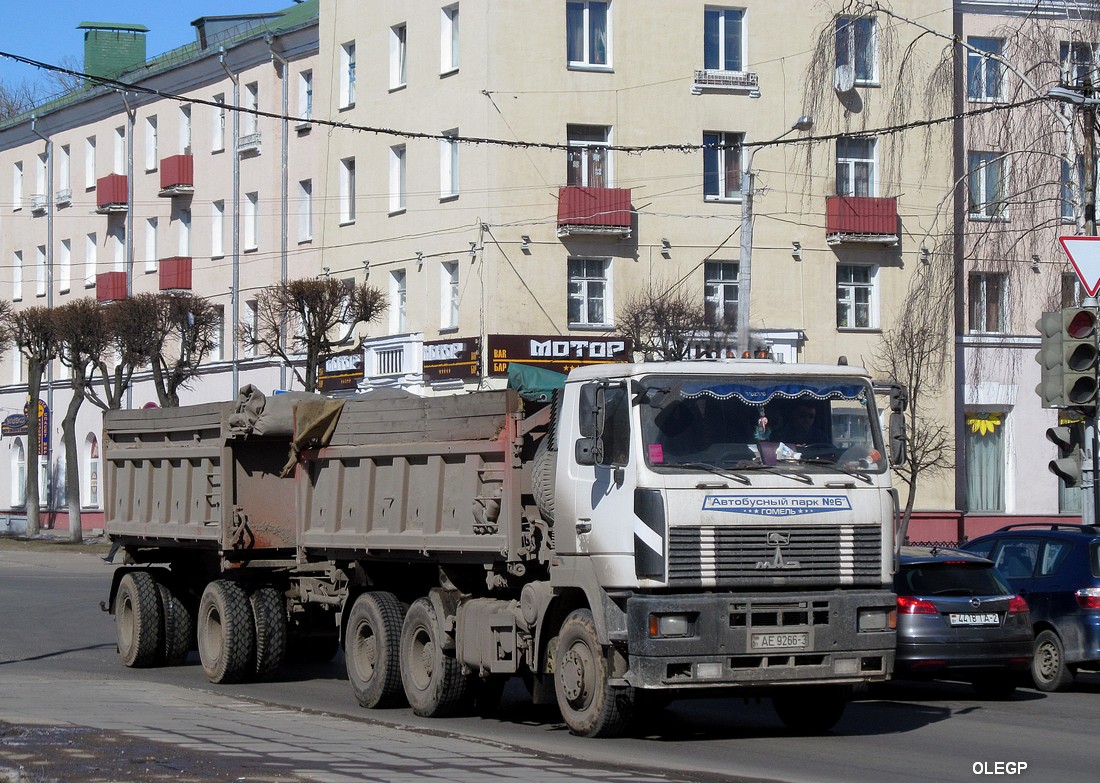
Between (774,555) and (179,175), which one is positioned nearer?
(774,555)

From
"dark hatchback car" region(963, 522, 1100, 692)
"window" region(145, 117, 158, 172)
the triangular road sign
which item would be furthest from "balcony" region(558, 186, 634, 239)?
the triangular road sign

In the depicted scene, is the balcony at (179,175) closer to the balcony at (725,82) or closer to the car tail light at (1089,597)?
the balcony at (725,82)

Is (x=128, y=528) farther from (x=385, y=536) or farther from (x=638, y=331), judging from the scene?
(x=638, y=331)

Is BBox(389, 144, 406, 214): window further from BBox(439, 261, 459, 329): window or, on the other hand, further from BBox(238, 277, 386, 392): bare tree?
BBox(439, 261, 459, 329): window

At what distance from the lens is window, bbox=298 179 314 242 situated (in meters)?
47.4

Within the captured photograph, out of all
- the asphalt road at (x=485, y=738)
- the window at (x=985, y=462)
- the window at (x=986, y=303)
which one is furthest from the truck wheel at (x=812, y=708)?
the window at (x=985, y=462)

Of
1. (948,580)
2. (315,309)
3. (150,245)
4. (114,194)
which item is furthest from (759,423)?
(114,194)

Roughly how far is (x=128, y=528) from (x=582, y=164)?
2428 cm

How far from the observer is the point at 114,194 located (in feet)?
182

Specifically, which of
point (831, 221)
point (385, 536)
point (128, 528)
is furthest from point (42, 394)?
point (385, 536)

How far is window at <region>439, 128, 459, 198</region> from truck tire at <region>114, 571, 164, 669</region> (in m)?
24.4

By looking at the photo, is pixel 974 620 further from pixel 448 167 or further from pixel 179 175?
pixel 179 175

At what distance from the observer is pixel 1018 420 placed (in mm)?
44312

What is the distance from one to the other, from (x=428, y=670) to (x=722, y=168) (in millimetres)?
30092
